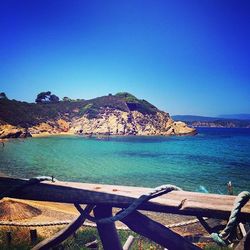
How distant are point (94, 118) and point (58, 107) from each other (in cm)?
1729

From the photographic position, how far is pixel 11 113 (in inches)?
A: 3932

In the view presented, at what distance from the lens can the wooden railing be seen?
2285 mm

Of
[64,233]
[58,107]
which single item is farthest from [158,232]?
[58,107]

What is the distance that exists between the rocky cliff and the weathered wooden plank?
100 metres

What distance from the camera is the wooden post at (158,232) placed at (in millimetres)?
2619

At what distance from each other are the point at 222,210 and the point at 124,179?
94.9 ft

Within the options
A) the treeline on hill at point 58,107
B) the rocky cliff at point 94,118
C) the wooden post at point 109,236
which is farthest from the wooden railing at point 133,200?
the rocky cliff at point 94,118

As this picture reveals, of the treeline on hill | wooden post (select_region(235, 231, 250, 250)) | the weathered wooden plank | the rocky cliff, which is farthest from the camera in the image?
the rocky cliff

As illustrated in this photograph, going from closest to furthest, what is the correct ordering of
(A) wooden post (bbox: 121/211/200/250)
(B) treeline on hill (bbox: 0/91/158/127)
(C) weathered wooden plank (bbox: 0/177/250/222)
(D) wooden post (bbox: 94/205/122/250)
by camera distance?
(C) weathered wooden plank (bbox: 0/177/250/222) → (A) wooden post (bbox: 121/211/200/250) → (D) wooden post (bbox: 94/205/122/250) → (B) treeline on hill (bbox: 0/91/158/127)

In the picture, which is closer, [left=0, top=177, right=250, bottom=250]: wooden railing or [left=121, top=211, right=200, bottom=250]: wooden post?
[left=0, top=177, right=250, bottom=250]: wooden railing

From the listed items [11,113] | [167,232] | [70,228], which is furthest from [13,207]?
[11,113]

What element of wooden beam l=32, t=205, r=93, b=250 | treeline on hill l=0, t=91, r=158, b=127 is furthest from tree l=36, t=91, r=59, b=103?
wooden beam l=32, t=205, r=93, b=250

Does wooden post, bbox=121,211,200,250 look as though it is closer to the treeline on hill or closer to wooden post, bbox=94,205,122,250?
wooden post, bbox=94,205,122,250

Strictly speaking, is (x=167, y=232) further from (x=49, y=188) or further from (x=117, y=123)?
(x=117, y=123)
